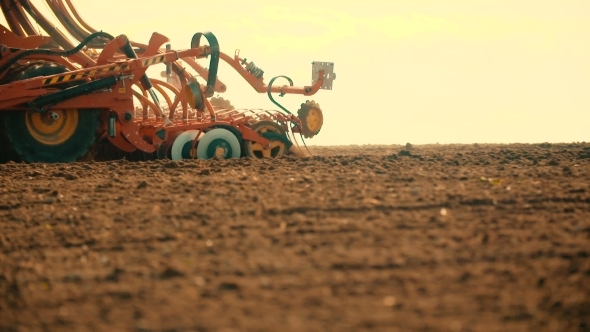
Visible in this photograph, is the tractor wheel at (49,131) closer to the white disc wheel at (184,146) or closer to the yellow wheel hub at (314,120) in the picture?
the white disc wheel at (184,146)

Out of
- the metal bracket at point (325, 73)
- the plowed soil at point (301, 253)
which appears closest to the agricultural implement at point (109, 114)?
the metal bracket at point (325, 73)

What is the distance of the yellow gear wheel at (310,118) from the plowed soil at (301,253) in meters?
4.81

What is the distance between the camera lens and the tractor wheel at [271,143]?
504 inches

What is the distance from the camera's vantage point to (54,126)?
12281 millimetres

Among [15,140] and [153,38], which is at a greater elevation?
[153,38]

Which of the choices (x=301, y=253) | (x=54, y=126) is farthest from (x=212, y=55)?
(x=301, y=253)

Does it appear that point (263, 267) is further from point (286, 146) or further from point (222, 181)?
point (286, 146)

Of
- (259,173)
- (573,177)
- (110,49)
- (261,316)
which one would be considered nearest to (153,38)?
(110,49)

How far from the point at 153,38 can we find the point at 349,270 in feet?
28.7

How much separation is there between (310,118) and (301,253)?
847 cm

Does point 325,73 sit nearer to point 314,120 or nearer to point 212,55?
point 314,120

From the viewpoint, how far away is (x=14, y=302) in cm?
479

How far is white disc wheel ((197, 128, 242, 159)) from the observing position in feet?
40.2

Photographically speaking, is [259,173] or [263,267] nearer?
[263,267]
